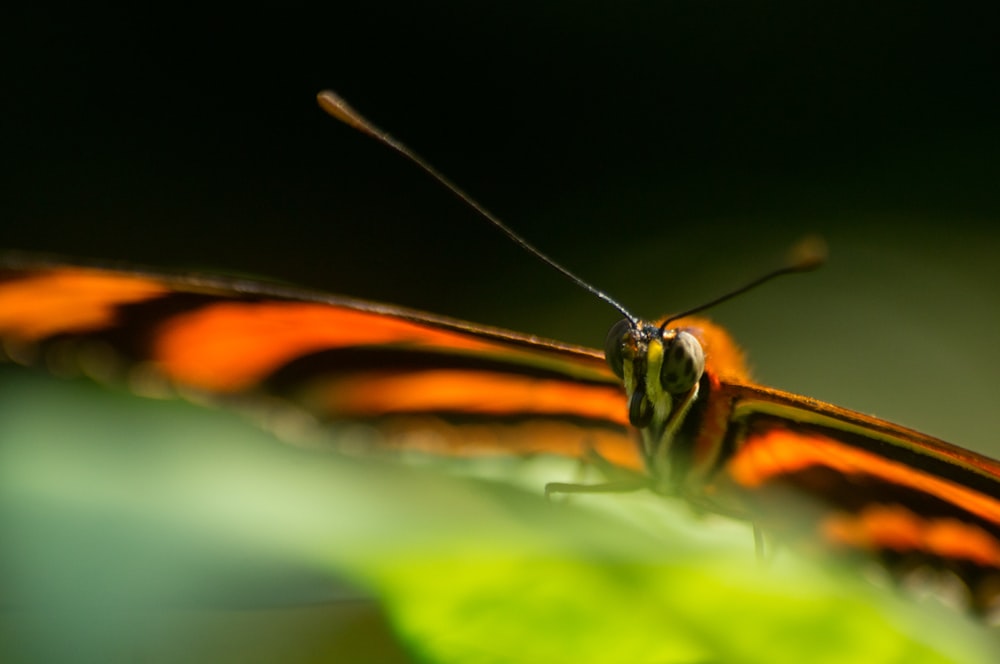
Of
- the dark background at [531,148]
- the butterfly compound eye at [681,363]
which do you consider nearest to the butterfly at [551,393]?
the butterfly compound eye at [681,363]

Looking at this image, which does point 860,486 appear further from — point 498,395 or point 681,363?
point 498,395

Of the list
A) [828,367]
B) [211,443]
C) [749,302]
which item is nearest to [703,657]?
[211,443]

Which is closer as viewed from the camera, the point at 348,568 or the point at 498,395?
the point at 348,568

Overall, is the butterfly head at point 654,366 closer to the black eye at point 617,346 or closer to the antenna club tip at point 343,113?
the black eye at point 617,346

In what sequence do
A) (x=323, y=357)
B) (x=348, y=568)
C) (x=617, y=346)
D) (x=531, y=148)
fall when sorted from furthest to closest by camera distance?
(x=531, y=148)
(x=323, y=357)
(x=617, y=346)
(x=348, y=568)

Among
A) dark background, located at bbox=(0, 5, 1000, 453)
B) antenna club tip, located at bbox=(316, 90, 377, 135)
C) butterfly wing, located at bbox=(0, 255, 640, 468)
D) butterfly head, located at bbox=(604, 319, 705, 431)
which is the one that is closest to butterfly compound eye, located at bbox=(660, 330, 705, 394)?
butterfly head, located at bbox=(604, 319, 705, 431)

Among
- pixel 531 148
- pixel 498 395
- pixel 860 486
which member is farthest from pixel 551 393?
pixel 531 148

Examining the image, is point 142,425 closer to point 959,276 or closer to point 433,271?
point 433,271
